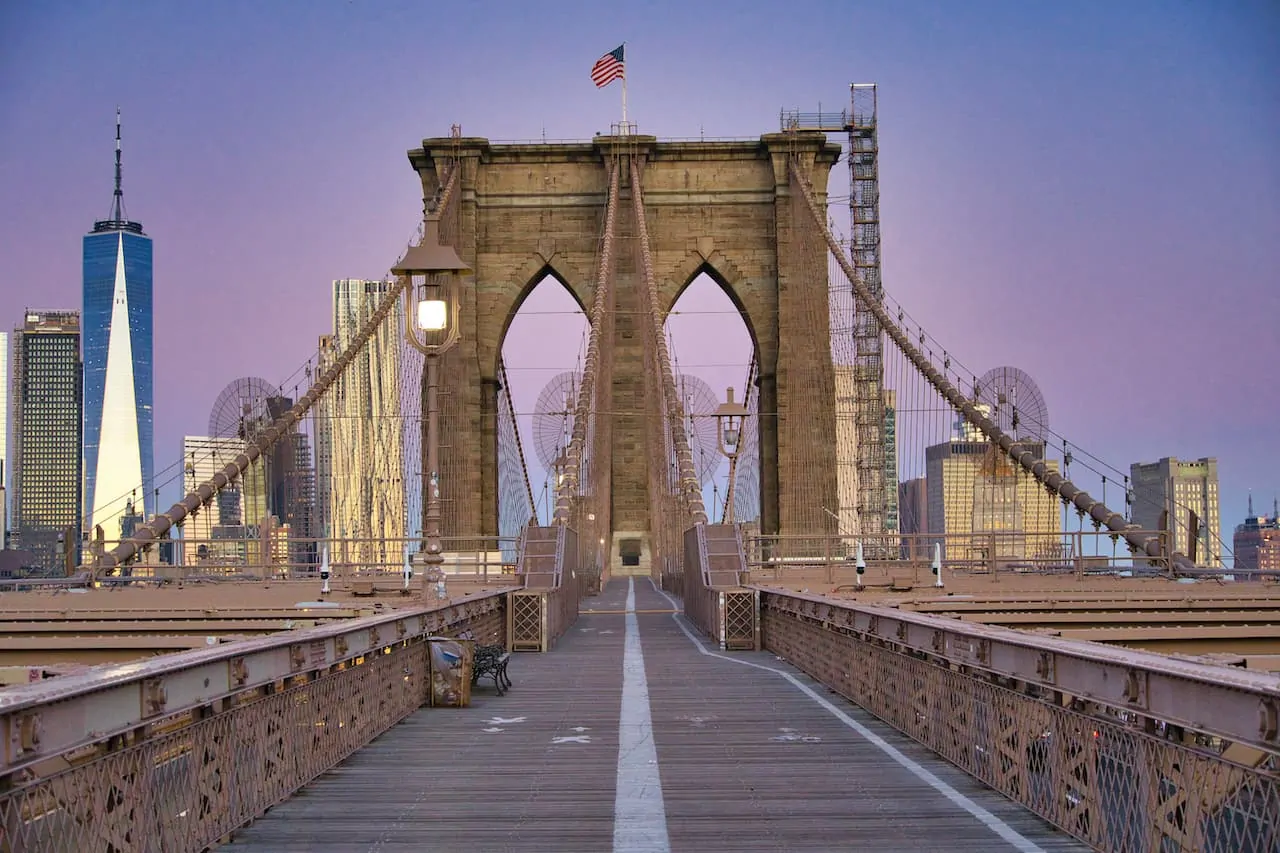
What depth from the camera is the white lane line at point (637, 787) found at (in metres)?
7.30

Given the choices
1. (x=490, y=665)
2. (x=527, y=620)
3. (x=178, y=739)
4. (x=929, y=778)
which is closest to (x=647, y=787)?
(x=929, y=778)

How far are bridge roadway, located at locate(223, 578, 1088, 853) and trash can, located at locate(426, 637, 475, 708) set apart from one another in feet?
0.63

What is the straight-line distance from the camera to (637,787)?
8883 mm

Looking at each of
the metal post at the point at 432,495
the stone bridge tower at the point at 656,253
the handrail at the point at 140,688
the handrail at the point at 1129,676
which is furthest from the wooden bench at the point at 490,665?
the stone bridge tower at the point at 656,253

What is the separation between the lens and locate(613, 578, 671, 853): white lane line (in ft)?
24.0

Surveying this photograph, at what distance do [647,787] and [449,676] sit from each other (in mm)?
4940

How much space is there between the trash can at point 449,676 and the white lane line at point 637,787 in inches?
58.4

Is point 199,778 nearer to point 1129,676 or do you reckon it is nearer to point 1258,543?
point 1129,676

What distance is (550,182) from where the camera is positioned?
6438 cm

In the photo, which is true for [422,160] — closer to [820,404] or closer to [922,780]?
[820,404]

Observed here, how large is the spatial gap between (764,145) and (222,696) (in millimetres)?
57887

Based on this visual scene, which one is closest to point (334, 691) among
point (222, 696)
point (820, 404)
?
point (222, 696)

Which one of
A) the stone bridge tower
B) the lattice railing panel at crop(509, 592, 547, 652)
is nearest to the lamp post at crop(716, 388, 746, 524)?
the stone bridge tower

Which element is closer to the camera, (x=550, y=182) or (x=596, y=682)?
(x=596, y=682)
